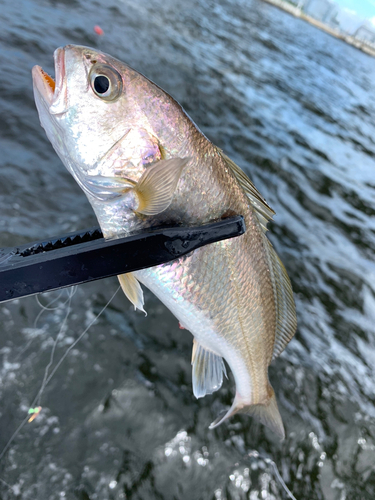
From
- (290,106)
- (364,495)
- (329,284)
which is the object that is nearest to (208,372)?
(364,495)

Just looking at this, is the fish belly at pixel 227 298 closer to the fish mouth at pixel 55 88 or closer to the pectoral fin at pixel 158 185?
the pectoral fin at pixel 158 185

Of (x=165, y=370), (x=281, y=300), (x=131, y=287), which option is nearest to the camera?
(x=131, y=287)

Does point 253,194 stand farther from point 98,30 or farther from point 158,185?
point 98,30

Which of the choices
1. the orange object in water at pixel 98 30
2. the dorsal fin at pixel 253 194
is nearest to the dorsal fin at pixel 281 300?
the dorsal fin at pixel 253 194

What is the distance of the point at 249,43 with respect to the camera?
1636 centimetres

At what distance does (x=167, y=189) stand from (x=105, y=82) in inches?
20.8

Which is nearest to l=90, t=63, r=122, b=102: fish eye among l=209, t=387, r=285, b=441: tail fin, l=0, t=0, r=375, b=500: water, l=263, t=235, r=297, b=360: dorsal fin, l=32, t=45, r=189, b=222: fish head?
l=32, t=45, r=189, b=222: fish head

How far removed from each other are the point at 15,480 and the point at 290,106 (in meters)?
11.8

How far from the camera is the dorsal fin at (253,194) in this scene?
1671mm

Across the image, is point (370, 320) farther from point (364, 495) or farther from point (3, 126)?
point (3, 126)

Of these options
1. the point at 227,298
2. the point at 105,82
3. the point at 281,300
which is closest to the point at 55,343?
the point at 227,298

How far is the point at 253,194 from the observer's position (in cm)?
173

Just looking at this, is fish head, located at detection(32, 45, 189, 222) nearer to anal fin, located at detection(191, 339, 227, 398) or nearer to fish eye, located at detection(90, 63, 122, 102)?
fish eye, located at detection(90, 63, 122, 102)

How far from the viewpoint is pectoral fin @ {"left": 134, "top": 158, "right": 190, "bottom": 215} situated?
1.28 meters
